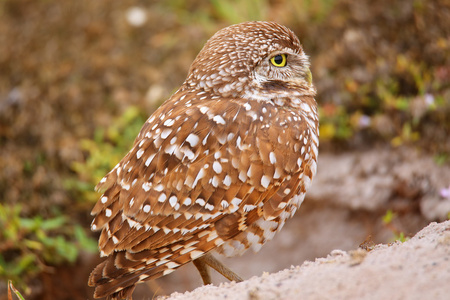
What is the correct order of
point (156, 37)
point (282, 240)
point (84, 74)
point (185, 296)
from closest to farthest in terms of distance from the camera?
point (185, 296) < point (282, 240) < point (84, 74) < point (156, 37)

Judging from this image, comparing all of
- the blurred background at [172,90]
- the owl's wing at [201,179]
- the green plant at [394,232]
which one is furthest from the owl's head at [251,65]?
the blurred background at [172,90]

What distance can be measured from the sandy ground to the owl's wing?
405 mm

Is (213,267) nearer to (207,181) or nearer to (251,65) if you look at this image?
(207,181)

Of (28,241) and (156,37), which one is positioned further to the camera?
(156,37)

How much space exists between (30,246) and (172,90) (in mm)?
2403

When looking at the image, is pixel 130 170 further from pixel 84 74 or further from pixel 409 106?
pixel 84 74

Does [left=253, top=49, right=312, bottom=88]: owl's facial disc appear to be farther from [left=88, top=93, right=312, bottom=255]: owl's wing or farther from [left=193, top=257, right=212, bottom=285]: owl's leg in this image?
[left=193, top=257, right=212, bottom=285]: owl's leg

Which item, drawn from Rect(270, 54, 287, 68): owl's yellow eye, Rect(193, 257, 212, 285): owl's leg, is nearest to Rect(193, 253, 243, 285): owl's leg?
Rect(193, 257, 212, 285): owl's leg

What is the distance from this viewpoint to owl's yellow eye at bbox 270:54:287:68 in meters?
3.74

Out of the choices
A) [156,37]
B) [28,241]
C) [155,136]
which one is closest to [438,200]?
[155,136]

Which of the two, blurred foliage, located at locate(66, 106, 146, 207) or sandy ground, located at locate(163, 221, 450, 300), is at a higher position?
blurred foliage, located at locate(66, 106, 146, 207)

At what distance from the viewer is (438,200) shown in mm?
4895

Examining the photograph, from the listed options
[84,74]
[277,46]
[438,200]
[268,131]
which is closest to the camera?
[268,131]

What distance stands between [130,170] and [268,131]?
2.81 feet
